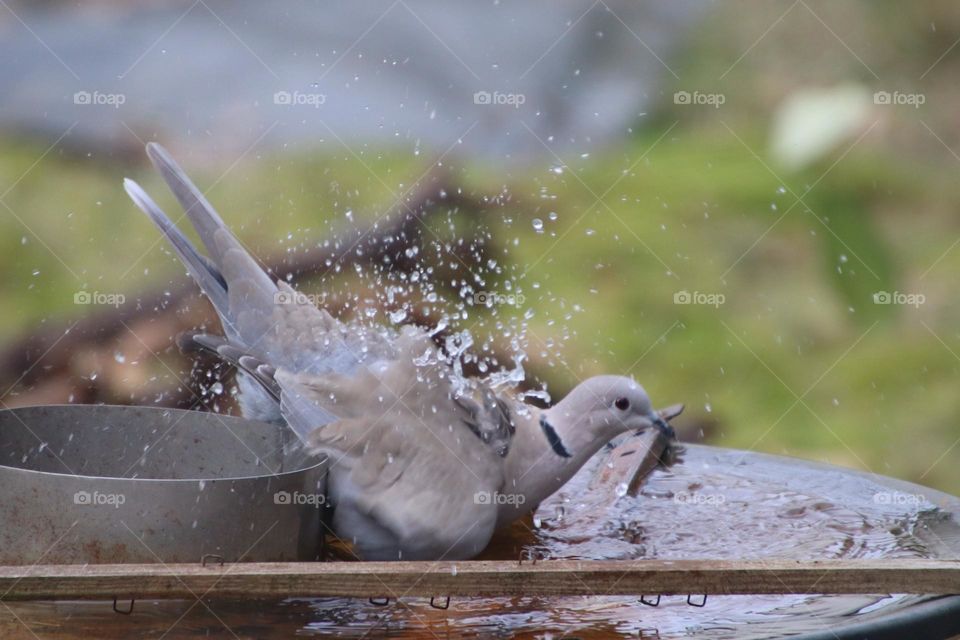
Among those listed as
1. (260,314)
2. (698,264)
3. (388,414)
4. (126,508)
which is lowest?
(126,508)

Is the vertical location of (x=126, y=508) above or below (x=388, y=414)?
below

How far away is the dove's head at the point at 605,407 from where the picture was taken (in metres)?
2.04

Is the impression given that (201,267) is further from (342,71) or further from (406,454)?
(342,71)

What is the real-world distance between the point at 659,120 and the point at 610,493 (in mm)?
1687

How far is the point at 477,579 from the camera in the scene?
136 cm

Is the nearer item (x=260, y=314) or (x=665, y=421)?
(x=260, y=314)

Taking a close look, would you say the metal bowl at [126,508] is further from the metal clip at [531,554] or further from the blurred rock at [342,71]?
the blurred rock at [342,71]

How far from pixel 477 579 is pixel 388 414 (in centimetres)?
45

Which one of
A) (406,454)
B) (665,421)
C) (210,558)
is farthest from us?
(665,421)

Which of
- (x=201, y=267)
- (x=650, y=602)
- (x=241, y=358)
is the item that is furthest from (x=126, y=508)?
(x=650, y=602)

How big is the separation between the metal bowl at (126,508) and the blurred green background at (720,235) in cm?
131

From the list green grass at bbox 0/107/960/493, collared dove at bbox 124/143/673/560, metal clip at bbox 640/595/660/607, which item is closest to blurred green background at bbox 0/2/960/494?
green grass at bbox 0/107/960/493

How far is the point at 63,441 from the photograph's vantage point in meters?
1.80

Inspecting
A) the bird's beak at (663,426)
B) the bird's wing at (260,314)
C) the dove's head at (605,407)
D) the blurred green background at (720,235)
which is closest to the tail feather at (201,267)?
the bird's wing at (260,314)
